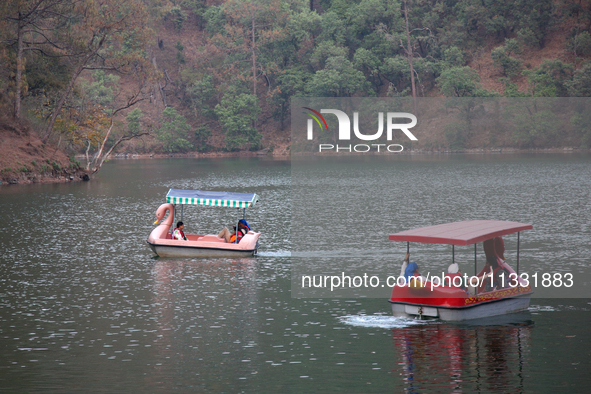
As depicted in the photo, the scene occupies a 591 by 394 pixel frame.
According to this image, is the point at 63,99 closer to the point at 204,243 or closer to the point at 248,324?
the point at 204,243

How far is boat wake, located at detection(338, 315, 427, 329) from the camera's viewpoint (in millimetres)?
21689

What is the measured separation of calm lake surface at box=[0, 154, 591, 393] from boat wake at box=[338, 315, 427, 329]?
10cm

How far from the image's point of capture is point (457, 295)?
70.1 feet

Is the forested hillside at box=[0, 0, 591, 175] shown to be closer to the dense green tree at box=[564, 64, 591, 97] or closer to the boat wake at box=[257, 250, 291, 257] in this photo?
the dense green tree at box=[564, 64, 591, 97]

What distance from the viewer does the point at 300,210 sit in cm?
5234

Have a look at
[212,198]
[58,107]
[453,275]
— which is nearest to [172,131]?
[58,107]

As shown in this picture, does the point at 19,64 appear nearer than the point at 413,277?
No

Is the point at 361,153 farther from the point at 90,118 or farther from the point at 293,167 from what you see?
the point at 90,118

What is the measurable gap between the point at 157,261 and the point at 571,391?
2208 cm

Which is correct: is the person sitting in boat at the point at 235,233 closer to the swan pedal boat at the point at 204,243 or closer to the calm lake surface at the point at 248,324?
the swan pedal boat at the point at 204,243

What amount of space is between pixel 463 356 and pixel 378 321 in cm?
416

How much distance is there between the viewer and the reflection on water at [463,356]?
16.5 meters

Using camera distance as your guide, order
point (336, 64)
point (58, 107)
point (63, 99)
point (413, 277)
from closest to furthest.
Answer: point (413, 277) → point (58, 107) → point (63, 99) → point (336, 64)

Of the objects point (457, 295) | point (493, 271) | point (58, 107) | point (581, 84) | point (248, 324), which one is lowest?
point (248, 324)
